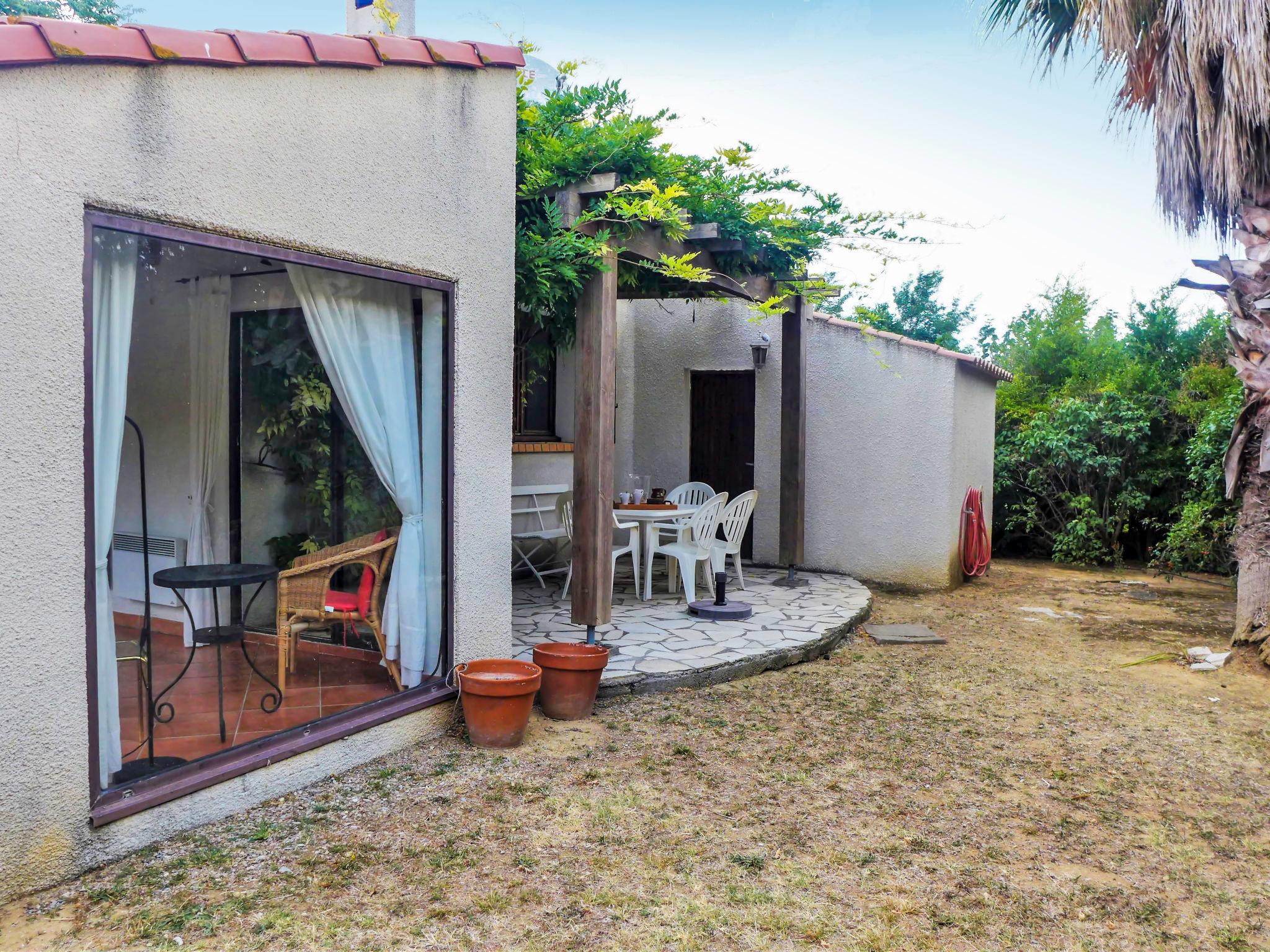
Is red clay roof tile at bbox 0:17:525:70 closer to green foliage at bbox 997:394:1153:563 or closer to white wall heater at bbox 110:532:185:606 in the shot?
white wall heater at bbox 110:532:185:606

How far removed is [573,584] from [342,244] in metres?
2.35

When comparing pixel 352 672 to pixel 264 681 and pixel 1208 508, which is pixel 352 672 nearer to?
pixel 264 681

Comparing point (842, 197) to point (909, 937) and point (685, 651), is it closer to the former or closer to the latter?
point (685, 651)

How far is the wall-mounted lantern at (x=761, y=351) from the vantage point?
28.7 ft

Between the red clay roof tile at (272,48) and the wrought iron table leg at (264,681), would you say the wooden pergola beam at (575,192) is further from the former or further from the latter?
the wrought iron table leg at (264,681)

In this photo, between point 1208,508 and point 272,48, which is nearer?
point 272,48

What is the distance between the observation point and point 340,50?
3475 millimetres

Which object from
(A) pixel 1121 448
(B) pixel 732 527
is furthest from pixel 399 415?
(A) pixel 1121 448

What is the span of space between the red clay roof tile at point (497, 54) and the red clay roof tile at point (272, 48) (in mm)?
937

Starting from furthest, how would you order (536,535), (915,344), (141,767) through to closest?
(915,344) → (536,535) → (141,767)

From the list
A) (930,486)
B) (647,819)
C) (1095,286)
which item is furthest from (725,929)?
(1095,286)

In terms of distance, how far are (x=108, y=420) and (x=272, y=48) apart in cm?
146

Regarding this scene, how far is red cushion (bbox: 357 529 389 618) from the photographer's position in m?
4.22

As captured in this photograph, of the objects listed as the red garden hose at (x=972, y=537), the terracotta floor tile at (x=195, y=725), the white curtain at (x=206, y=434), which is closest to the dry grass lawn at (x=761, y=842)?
the terracotta floor tile at (x=195, y=725)
